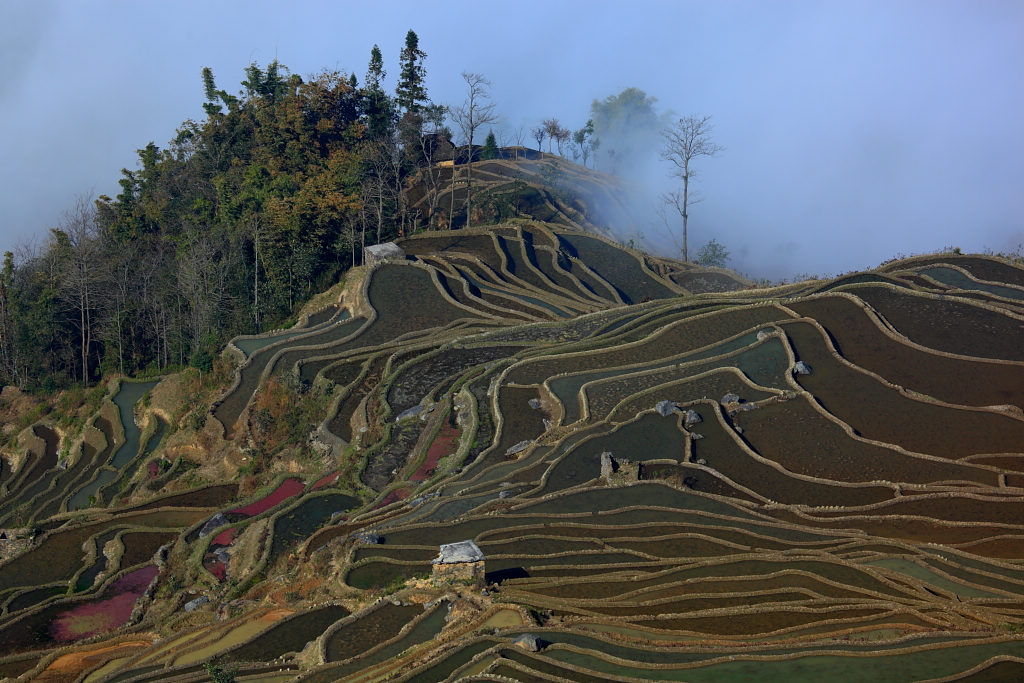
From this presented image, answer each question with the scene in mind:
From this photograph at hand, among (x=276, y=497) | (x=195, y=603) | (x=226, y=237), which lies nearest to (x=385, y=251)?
(x=226, y=237)

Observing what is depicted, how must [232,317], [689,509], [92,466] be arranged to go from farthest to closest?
1. [232,317]
2. [92,466]
3. [689,509]

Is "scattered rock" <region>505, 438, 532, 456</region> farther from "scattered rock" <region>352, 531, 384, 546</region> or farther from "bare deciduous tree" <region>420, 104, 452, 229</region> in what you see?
"bare deciduous tree" <region>420, 104, 452, 229</region>

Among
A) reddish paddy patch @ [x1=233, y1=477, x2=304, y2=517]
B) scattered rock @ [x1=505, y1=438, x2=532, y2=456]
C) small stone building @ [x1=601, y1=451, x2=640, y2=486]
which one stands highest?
scattered rock @ [x1=505, y1=438, x2=532, y2=456]

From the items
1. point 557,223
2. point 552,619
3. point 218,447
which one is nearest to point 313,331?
point 218,447

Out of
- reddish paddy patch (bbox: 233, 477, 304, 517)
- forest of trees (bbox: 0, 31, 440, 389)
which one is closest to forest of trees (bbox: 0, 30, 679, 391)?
forest of trees (bbox: 0, 31, 440, 389)

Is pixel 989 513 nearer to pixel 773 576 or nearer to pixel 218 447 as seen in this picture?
Result: pixel 773 576

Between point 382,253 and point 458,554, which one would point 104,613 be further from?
point 382,253
